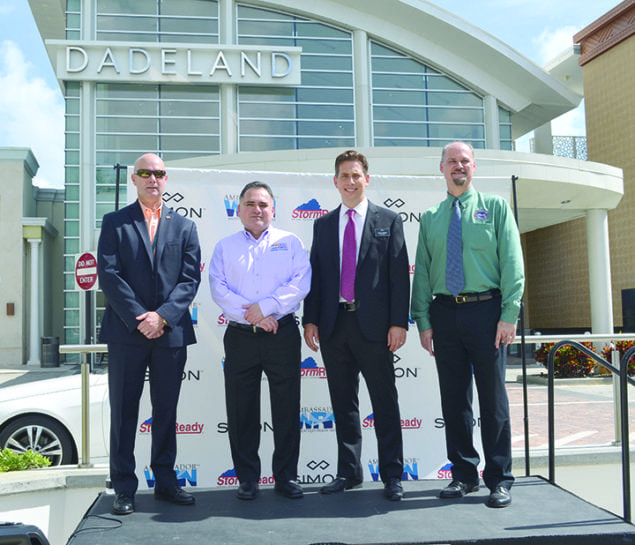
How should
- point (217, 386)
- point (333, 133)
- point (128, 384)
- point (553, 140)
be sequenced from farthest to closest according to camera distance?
1. point (553, 140)
2. point (333, 133)
3. point (217, 386)
4. point (128, 384)

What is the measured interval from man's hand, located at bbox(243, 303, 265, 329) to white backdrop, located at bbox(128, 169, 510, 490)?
3.49 ft

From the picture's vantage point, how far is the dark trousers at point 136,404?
4.26m

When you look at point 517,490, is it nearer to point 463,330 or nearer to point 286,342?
point 463,330

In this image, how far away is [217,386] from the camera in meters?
5.38

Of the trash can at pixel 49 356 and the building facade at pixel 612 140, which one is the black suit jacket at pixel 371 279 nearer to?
the building facade at pixel 612 140

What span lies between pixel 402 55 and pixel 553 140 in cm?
981

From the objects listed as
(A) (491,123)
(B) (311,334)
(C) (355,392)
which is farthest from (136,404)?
(A) (491,123)

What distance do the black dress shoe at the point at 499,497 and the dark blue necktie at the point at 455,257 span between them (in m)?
1.30

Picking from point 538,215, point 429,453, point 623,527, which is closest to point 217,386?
point 429,453

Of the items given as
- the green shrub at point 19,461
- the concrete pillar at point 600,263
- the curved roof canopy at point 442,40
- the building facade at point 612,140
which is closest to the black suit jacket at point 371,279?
the green shrub at point 19,461

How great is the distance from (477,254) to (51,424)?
14.8 feet

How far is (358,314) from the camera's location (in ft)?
14.8

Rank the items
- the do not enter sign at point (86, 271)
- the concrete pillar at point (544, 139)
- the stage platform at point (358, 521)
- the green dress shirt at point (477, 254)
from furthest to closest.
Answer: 1. the concrete pillar at point (544, 139)
2. the do not enter sign at point (86, 271)
3. the green dress shirt at point (477, 254)
4. the stage platform at point (358, 521)

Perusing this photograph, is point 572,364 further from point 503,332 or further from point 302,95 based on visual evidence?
point 302,95
